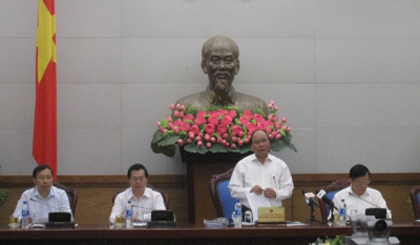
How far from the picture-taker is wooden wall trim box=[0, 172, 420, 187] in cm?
635

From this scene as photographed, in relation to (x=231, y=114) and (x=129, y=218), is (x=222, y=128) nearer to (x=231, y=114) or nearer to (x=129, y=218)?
(x=231, y=114)

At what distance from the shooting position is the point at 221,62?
5.95 meters

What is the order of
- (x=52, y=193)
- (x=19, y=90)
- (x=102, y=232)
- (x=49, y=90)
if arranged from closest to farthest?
(x=102, y=232) < (x=52, y=193) < (x=49, y=90) < (x=19, y=90)

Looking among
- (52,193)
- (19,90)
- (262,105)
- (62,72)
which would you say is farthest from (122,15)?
(52,193)

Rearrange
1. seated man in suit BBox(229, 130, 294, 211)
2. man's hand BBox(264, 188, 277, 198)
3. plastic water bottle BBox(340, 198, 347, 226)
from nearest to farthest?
plastic water bottle BBox(340, 198, 347, 226) < man's hand BBox(264, 188, 277, 198) < seated man in suit BBox(229, 130, 294, 211)

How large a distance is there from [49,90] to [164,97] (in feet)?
3.62

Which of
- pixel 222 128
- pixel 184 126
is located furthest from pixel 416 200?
pixel 184 126

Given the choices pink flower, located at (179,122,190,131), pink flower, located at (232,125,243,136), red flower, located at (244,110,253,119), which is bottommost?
pink flower, located at (232,125,243,136)

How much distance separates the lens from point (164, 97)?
659 centimetres

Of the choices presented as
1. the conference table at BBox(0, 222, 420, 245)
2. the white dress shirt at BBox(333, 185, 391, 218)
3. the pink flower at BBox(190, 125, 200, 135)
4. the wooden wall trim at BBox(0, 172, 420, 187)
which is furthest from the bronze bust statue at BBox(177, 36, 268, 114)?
the conference table at BBox(0, 222, 420, 245)

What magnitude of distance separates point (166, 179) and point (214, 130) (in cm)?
101

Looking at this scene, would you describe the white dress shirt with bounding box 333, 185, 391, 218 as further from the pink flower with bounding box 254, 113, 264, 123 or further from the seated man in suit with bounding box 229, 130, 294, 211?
the pink flower with bounding box 254, 113, 264, 123

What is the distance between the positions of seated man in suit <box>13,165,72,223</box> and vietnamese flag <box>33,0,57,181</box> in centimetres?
100

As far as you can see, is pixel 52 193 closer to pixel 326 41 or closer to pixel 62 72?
pixel 62 72
